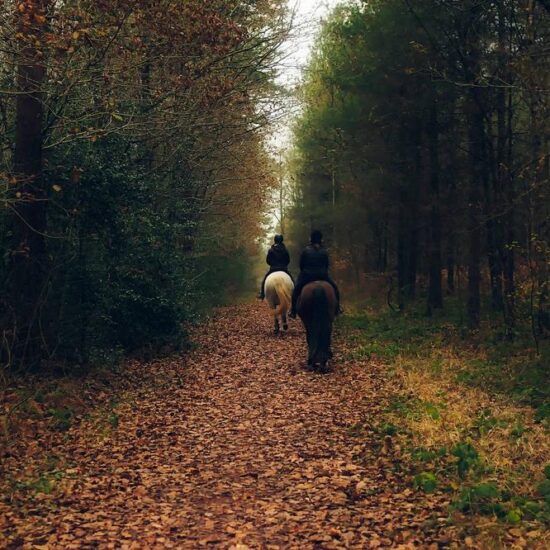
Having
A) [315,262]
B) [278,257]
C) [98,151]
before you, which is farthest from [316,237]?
[278,257]

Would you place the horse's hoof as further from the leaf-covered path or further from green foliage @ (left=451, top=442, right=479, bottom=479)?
green foliage @ (left=451, top=442, right=479, bottom=479)

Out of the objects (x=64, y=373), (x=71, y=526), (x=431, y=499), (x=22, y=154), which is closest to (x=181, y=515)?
(x=71, y=526)

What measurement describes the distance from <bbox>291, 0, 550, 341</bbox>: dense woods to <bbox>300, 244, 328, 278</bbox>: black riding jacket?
362cm

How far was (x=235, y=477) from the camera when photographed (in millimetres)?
6484

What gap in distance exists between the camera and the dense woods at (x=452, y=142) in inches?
481

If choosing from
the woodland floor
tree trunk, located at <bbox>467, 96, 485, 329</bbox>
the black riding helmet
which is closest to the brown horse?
the black riding helmet

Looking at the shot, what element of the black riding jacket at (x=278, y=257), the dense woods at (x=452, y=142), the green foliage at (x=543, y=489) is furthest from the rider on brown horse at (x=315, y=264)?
the green foliage at (x=543, y=489)

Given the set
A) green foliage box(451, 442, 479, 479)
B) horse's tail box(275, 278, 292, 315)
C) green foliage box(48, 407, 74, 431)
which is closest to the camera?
green foliage box(451, 442, 479, 479)

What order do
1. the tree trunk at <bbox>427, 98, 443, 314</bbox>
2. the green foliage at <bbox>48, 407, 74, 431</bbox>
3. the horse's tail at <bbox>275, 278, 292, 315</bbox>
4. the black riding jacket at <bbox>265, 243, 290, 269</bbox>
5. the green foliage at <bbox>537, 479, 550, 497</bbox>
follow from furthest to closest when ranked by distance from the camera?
the black riding jacket at <bbox>265, 243, 290, 269</bbox>, the tree trunk at <bbox>427, 98, 443, 314</bbox>, the horse's tail at <bbox>275, 278, 292, 315</bbox>, the green foliage at <bbox>48, 407, 74, 431</bbox>, the green foliage at <bbox>537, 479, 550, 497</bbox>

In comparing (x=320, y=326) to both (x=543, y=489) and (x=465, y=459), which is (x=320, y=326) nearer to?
(x=465, y=459)

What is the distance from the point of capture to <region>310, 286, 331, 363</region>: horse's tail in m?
11.7

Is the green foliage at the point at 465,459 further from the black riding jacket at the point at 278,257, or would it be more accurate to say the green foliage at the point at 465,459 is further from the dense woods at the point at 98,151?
the black riding jacket at the point at 278,257

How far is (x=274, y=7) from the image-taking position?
13062mm

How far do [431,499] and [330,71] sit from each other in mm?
19764
